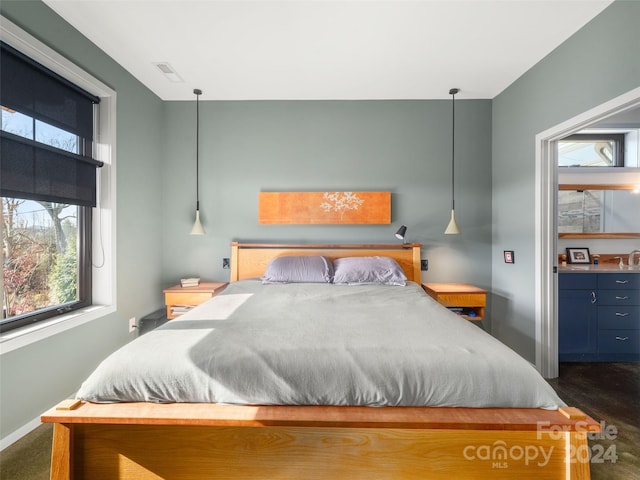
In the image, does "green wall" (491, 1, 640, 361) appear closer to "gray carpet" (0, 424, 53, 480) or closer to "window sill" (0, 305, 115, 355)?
"gray carpet" (0, 424, 53, 480)

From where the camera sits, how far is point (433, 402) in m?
1.21

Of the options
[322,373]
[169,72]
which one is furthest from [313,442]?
[169,72]

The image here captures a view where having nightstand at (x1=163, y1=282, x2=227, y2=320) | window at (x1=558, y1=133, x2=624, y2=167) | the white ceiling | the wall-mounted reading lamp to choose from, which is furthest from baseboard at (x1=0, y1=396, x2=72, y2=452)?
window at (x1=558, y1=133, x2=624, y2=167)

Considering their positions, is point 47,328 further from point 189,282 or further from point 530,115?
point 530,115

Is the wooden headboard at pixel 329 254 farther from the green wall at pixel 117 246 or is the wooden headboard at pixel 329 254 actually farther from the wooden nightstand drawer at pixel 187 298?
the green wall at pixel 117 246

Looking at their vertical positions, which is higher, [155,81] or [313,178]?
[155,81]

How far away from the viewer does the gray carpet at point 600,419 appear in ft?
5.00

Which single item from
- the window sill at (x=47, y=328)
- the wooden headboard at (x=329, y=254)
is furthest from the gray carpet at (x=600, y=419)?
the wooden headboard at (x=329, y=254)

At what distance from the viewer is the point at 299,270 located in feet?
8.93

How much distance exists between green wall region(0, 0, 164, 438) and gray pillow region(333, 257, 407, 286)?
1861 millimetres

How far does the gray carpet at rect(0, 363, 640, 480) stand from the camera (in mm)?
1525

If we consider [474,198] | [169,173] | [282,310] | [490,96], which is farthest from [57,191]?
[490,96]

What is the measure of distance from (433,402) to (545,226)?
205 centimetres

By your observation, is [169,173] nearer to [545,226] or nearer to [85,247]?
[85,247]
